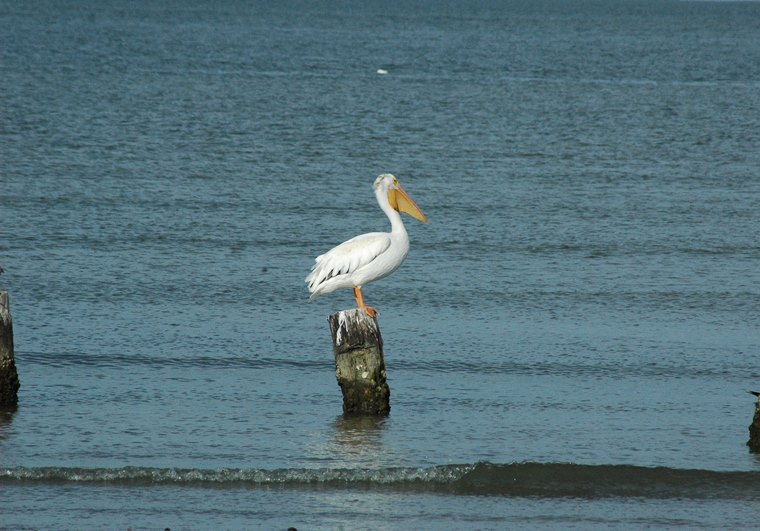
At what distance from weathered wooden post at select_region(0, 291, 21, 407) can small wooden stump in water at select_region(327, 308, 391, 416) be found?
2.27m

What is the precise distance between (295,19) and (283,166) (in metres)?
92.3

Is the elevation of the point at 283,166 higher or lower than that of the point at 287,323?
higher

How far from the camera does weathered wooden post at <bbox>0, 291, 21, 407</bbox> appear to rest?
885 cm

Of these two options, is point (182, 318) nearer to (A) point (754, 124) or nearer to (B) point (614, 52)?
(A) point (754, 124)

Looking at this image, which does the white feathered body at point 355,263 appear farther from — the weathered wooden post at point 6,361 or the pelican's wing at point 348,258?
the weathered wooden post at point 6,361

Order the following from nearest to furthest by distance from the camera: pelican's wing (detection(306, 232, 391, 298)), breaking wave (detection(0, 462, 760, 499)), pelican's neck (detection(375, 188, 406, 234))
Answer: breaking wave (detection(0, 462, 760, 499)) → pelican's wing (detection(306, 232, 391, 298)) → pelican's neck (detection(375, 188, 406, 234))

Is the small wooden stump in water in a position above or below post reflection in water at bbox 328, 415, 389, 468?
above

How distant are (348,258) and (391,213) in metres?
0.78

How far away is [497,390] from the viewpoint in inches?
395

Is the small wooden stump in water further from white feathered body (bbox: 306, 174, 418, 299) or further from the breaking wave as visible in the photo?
the breaking wave

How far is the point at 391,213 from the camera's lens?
32.9 feet

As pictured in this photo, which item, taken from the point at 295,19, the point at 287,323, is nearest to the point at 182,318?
the point at 287,323

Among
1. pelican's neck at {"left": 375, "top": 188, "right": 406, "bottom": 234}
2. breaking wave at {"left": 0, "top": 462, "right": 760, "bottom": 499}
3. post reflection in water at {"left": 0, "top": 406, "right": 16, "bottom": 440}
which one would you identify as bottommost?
breaking wave at {"left": 0, "top": 462, "right": 760, "bottom": 499}

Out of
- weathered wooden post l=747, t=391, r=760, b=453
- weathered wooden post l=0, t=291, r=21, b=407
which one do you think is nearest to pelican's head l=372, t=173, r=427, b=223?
weathered wooden post l=0, t=291, r=21, b=407
